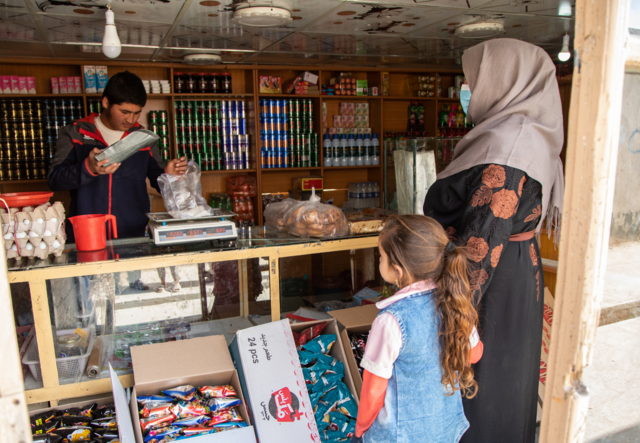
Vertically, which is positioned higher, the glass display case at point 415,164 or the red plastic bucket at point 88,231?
the glass display case at point 415,164

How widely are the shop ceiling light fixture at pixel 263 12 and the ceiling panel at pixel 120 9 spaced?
0.33 meters

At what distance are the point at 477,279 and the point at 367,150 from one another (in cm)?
389

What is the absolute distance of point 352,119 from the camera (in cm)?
511

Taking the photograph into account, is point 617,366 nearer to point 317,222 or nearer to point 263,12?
point 317,222

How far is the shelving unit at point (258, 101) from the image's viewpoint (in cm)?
416

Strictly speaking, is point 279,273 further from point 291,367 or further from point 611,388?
point 611,388

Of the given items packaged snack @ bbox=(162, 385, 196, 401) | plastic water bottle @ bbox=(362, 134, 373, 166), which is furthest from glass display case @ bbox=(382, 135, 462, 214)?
plastic water bottle @ bbox=(362, 134, 373, 166)

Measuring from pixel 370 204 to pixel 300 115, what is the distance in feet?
3.83

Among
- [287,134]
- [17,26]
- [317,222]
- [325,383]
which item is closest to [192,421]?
[325,383]

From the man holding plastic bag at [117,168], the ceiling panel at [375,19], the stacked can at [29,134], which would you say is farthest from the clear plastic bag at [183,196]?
the stacked can at [29,134]

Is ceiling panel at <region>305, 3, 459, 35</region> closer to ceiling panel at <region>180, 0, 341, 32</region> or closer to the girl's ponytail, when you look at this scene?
ceiling panel at <region>180, 0, 341, 32</region>

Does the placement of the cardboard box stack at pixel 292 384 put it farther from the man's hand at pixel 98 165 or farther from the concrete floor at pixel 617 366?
the concrete floor at pixel 617 366

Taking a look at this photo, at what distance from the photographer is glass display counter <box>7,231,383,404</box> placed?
1613 millimetres

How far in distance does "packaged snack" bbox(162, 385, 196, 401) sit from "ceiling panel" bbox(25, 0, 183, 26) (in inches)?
76.4
